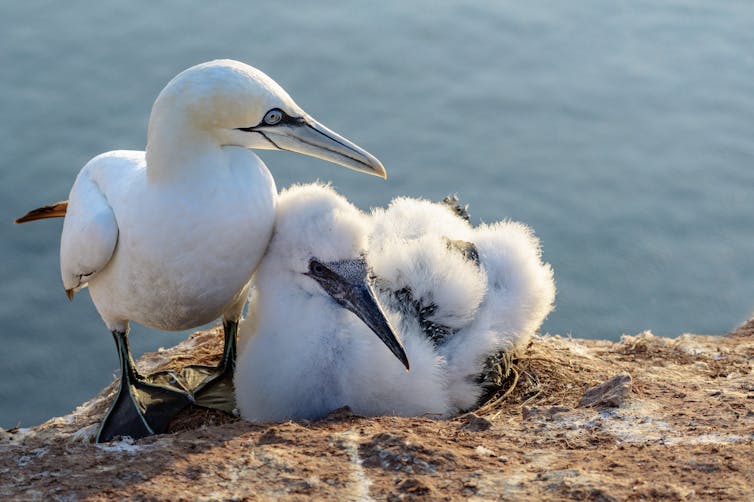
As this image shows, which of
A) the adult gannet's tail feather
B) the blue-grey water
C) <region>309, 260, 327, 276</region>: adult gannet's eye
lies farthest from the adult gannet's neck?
the blue-grey water

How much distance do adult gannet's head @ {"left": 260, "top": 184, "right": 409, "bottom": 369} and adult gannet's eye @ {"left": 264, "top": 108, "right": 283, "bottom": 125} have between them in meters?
0.32

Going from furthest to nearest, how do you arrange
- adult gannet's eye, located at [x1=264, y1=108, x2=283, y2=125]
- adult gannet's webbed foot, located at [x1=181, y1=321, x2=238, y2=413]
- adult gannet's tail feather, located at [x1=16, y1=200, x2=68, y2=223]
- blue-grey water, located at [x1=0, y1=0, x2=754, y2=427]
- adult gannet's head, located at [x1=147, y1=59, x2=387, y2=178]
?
blue-grey water, located at [x1=0, y1=0, x2=754, y2=427] < adult gannet's tail feather, located at [x1=16, y1=200, x2=68, y2=223] < adult gannet's webbed foot, located at [x1=181, y1=321, x2=238, y2=413] < adult gannet's eye, located at [x1=264, y1=108, x2=283, y2=125] < adult gannet's head, located at [x1=147, y1=59, x2=387, y2=178]

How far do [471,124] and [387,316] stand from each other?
3.19 m

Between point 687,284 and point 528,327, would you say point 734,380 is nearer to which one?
point 528,327

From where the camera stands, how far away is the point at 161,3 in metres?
8.05

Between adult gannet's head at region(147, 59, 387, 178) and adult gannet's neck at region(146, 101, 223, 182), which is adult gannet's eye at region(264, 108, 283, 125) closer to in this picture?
adult gannet's head at region(147, 59, 387, 178)

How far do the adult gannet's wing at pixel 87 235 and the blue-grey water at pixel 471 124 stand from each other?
138cm

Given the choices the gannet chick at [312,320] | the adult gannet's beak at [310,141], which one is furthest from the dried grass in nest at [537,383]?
the adult gannet's beak at [310,141]

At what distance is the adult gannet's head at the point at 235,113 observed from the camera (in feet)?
12.0

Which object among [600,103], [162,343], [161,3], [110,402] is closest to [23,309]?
[162,343]

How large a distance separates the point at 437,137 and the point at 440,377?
10.2 ft

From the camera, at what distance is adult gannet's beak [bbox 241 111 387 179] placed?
3.81 meters

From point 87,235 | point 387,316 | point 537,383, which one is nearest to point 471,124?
point 537,383

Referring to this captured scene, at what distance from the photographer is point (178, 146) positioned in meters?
3.72
